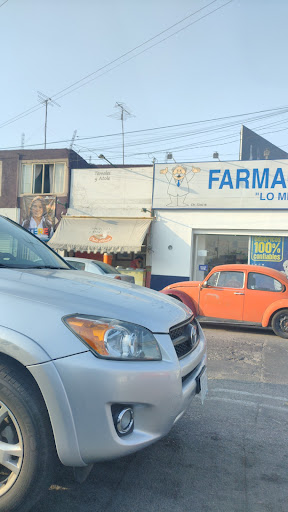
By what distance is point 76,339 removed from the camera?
2092 millimetres

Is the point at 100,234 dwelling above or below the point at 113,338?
above

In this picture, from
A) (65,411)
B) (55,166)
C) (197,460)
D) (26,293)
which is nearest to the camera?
(65,411)

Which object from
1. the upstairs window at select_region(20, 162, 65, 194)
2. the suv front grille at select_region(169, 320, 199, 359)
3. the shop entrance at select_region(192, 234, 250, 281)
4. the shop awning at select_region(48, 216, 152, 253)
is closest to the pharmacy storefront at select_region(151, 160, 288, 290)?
the shop entrance at select_region(192, 234, 250, 281)

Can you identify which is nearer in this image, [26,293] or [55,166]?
[26,293]

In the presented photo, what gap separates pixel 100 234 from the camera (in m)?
16.4

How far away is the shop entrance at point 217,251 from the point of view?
15.4 m

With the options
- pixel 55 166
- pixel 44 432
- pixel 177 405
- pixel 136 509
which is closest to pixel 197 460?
pixel 136 509

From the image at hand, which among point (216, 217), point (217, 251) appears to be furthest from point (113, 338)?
point (217, 251)

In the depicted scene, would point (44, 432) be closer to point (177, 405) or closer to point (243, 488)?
point (177, 405)

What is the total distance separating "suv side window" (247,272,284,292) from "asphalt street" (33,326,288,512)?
4.53 meters

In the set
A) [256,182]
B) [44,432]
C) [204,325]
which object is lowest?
[204,325]

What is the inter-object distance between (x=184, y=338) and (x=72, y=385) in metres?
0.92

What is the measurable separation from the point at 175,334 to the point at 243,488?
44.9 inches

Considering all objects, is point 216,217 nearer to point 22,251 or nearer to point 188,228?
point 188,228
